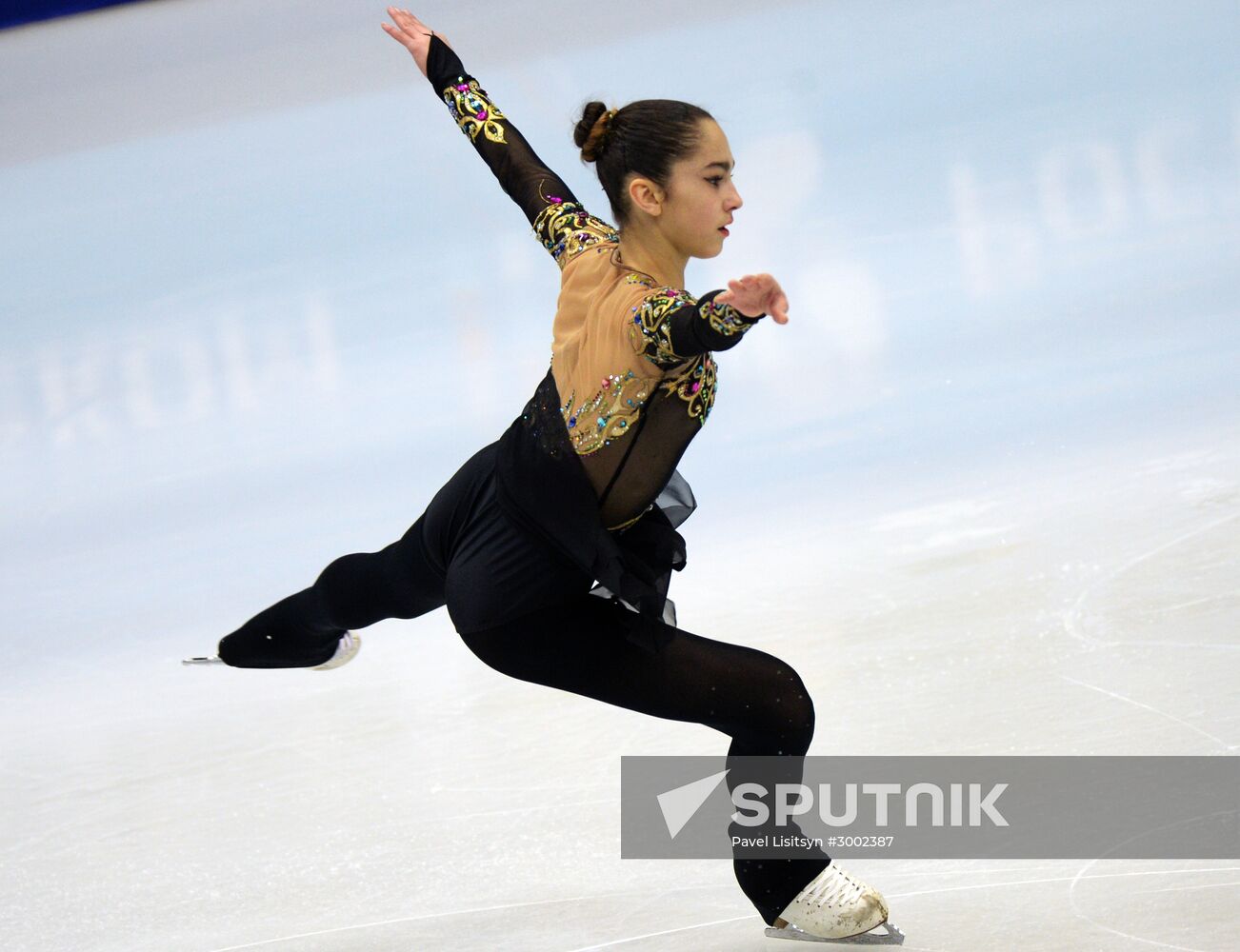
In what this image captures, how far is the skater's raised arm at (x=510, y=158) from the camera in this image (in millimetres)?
1941

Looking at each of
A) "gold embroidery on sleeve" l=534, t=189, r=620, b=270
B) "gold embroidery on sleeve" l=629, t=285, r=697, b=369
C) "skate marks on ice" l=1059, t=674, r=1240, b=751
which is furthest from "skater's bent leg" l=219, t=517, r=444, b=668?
"skate marks on ice" l=1059, t=674, r=1240, b=751

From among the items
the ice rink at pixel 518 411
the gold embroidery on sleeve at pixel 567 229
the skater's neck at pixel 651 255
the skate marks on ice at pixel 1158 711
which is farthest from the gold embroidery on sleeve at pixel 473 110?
the skate marks on ice at pixel 1158 711

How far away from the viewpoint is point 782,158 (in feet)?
18.6

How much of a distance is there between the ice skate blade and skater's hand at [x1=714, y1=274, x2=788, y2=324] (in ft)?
2.60

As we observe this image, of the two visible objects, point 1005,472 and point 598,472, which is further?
point 1005,472

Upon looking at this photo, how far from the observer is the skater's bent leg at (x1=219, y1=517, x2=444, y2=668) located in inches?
80.0

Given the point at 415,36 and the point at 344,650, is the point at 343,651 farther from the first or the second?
the point at 415,36

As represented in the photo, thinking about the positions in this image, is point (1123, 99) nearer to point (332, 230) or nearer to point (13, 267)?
point (332, 230)

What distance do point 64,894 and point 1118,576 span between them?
75.4 inches

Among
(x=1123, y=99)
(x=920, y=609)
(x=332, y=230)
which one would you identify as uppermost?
(x=1123, y=99)

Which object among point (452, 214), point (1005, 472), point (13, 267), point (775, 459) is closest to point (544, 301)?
point (452, 214)

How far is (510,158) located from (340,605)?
0.69 m

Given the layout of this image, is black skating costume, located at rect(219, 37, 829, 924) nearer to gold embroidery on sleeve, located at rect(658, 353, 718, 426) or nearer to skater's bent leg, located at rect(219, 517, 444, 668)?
gold embroidery on sleeve, located at rect(658, 353, 718, 426)

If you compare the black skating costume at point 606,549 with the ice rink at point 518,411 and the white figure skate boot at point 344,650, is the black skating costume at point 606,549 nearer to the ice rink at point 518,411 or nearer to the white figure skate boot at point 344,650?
the ice rink at point 518,411
